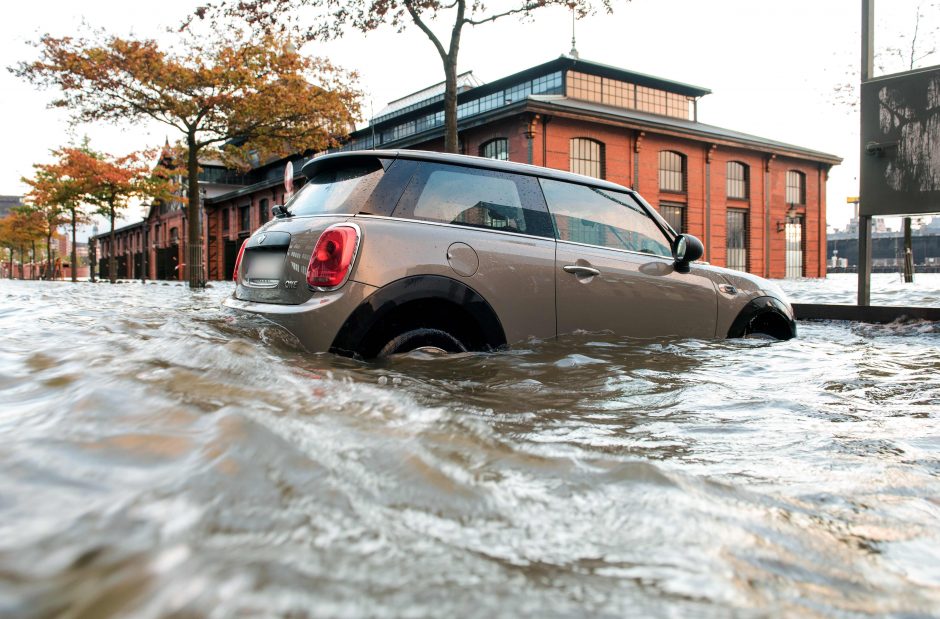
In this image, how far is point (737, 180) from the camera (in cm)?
3131

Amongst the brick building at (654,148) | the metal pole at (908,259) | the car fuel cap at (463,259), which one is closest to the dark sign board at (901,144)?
the car fuel cap at (463,259)

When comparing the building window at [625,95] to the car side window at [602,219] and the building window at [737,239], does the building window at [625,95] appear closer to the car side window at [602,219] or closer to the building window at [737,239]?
the building window at [737,239]

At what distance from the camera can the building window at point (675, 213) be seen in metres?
28.5

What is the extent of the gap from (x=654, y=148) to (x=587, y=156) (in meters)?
3.80

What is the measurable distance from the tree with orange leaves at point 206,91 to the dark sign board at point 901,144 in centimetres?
1614

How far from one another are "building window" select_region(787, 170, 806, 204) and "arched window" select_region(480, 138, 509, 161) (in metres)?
17.6

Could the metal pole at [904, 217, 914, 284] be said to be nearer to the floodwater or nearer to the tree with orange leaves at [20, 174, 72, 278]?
the floodwater

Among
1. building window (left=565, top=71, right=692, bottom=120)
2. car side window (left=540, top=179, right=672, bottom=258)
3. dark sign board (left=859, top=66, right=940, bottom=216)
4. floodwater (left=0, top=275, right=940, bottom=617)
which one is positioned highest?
building window (left=565, top=71, right=692, bottom=120)

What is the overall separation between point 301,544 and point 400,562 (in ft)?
0.64

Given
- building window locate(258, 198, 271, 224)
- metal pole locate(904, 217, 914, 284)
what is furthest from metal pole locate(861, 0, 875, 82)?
building window locate(258, 198, 271, 224)

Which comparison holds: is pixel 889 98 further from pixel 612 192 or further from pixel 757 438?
pixel 757 438

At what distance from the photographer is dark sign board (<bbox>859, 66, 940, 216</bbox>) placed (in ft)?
28.7

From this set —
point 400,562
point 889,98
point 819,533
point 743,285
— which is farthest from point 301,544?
point 889,98

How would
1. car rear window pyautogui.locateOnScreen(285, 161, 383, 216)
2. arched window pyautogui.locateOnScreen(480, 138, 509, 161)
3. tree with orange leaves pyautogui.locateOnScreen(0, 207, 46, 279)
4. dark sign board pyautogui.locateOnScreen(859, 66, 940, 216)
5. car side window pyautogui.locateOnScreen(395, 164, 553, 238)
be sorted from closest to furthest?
1. car rear window pyautogui.locateOnScreen(285, 161, 383, 216)
2. car side window pyautogui.locateOnScreen(395, 164, 553, 238)
3. dark sign board pyautogui.locateOnScreen(859, 66, 940, 216)
4. arched window pyautogui.locateOnScreen(480, 138, 509, 161)
5. tree with orange leaves pyautogui.locateOnScreen(0, 207, 46, 279)
